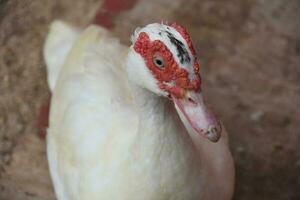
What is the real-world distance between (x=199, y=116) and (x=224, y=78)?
143 cm

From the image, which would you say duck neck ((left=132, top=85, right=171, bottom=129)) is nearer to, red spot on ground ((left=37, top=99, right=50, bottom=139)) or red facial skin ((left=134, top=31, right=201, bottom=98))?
red facial skin ((left=134, top=31, right=201, bottom=98))

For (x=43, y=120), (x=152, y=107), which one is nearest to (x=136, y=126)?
(x=152, y=107)

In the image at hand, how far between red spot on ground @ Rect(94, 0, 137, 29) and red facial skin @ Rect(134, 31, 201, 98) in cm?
161

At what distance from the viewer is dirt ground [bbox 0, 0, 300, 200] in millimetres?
2750

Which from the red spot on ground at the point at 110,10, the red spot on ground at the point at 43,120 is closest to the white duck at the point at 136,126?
the red spot on ground at the point at 43,120

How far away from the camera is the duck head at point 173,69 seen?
1627mm

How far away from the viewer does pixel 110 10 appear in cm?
332

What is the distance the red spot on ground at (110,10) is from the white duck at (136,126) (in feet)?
2.50

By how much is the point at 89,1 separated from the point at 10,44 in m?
0.55

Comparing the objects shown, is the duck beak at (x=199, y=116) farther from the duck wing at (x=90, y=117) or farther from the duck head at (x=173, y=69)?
the duck wing at (x=90, y=117)

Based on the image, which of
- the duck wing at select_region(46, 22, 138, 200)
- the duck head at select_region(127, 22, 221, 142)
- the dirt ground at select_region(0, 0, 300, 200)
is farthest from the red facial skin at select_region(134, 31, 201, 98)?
the dirt ground at select_region(0, 0, 300, 200)

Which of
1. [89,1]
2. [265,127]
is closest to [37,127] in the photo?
[89,1]

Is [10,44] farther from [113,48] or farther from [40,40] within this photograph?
[113,48]

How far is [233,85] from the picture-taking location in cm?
304
